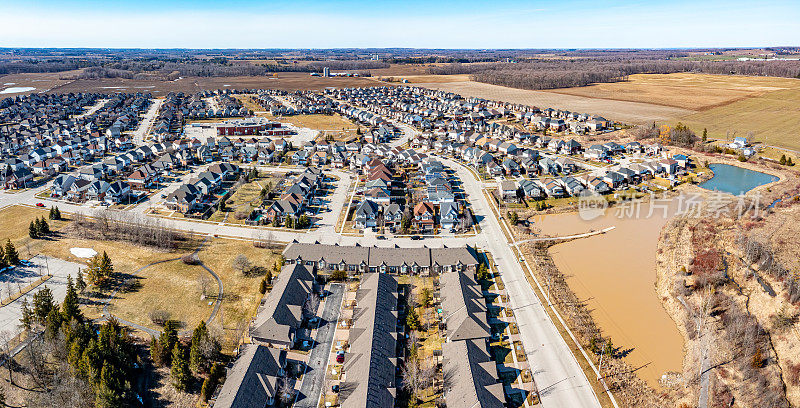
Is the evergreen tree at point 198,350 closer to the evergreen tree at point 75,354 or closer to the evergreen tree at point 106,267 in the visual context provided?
the evergreen tree at point 75,354

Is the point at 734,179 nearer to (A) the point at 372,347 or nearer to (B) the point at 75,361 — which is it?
(A) the point at 372,347

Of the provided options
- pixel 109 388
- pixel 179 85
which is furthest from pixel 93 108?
pixel 109 388

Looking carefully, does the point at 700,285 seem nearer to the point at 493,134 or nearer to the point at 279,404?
the point at 279,404

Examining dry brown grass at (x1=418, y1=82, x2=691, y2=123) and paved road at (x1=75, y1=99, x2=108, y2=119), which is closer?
dry brown grass at (x1=418, y1=82, x2=691, y2=123)

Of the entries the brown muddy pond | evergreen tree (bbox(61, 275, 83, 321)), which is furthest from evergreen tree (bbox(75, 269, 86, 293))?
the brown muddy pond

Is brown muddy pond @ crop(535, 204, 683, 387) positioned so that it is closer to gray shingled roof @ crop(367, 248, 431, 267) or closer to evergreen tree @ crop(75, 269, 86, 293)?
gray shingled roof @ crop(367, 248, 431, 267)

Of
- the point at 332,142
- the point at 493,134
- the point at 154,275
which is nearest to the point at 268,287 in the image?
the point at 154,275
